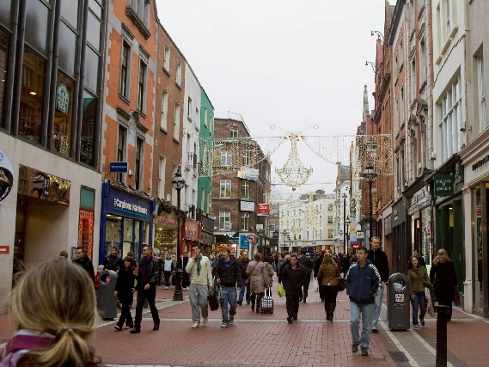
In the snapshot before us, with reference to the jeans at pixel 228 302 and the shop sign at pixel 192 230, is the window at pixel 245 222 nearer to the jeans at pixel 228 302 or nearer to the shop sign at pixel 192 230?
the shop sign at pixel 192 230

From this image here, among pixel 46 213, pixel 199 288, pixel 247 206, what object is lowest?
pixel 199 288

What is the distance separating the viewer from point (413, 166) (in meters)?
28.9

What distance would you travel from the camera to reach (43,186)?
17.7m

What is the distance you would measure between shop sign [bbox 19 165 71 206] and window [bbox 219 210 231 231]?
47250 mm

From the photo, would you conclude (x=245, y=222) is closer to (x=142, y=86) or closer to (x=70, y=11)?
(x=142, y=86)

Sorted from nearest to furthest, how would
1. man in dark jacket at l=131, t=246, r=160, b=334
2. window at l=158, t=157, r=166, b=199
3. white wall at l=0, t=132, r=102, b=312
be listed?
man in dark jacket at l=131, t=246, r=160, b=334 → white wall at l=0, t=132, r=102, b=312 → window at l=158, t=157, r=166, b=199

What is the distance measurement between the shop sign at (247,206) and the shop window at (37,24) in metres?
49.5

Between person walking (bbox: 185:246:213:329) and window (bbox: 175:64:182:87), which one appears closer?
person walking (bbox: 185:246:213:329)

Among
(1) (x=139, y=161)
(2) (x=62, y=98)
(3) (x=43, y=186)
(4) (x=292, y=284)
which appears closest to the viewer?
(4) (x=292, y=284)

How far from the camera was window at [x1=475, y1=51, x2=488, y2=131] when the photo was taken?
1678 centimetres

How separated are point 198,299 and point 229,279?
1.00 meters

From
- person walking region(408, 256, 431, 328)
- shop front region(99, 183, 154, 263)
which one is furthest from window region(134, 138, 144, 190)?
person walking region(408, 256, 431, 328)

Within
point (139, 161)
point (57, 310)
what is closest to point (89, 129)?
point (139, 161)

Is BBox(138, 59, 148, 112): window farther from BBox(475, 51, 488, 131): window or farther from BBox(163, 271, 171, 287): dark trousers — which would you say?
BBox(475, 51, 488, 131): window
